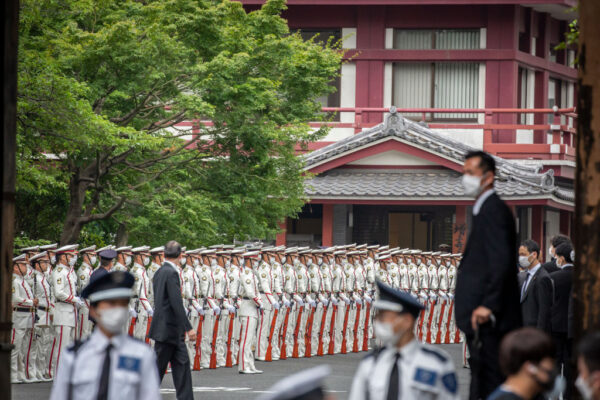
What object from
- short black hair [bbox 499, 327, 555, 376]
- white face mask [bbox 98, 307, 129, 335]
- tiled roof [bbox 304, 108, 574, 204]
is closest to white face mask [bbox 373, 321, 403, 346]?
short black hair [bbox 499, 327, 555, 376]

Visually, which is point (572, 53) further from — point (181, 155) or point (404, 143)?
point (181, 155)

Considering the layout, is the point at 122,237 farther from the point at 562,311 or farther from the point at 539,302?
the point at 562,311

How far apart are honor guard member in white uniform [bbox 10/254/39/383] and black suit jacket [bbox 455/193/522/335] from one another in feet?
37.5

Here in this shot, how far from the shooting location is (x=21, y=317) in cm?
1836

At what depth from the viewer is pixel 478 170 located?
7.87m

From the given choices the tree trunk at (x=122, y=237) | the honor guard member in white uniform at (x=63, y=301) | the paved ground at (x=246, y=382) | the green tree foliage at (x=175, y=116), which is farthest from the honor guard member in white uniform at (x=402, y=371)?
the tree trunk at (x=122, y=237)

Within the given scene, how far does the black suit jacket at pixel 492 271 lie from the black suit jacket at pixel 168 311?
6.16 meters

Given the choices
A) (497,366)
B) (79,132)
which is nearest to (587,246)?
(497,366)

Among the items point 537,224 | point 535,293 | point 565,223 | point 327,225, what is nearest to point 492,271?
point 535,293

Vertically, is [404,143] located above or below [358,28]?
below

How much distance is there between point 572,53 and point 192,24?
25450mm

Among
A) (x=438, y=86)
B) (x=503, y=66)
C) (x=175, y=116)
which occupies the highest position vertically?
(x=503, y=66)

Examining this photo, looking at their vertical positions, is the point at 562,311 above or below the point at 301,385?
below

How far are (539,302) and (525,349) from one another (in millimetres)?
7967
